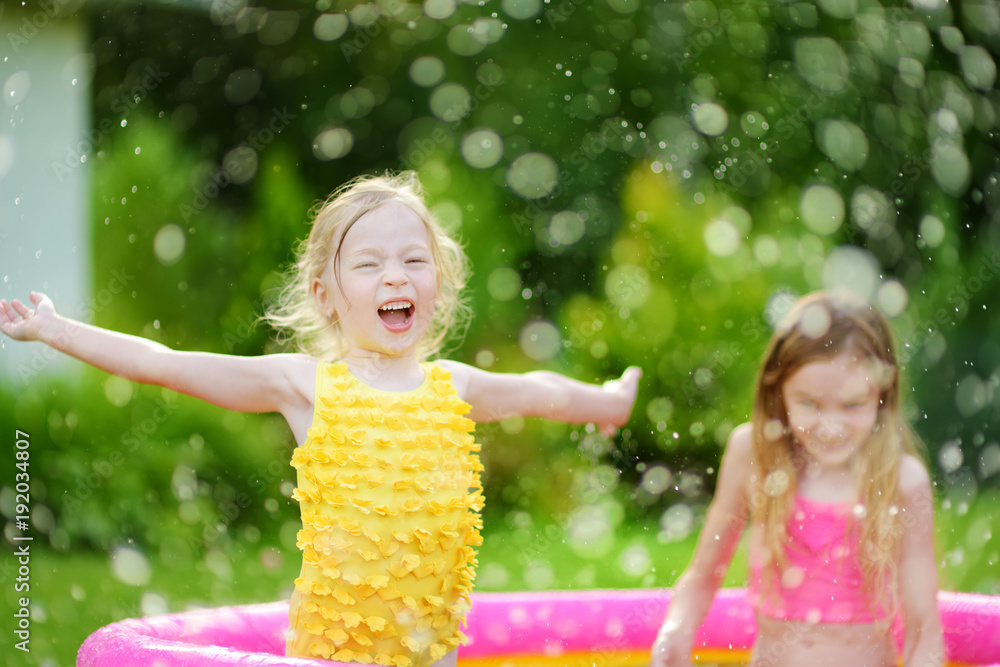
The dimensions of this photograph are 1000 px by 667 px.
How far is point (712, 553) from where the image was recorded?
127 cm

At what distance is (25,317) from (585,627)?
905 millimetres

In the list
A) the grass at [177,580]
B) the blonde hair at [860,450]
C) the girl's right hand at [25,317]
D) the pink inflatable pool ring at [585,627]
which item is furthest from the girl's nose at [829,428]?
the girl's right hand at [25,317]

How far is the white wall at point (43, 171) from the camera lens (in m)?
1.24

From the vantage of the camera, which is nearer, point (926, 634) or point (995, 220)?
point (926, 634)

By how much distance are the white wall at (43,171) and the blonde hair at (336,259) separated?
263 mm

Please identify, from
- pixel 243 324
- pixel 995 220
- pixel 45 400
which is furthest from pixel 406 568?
pixel 995 220

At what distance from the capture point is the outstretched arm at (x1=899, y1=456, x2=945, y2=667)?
43.1 inches

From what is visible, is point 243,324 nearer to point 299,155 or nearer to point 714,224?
point 299,155

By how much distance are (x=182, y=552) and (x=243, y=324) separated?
305 mm

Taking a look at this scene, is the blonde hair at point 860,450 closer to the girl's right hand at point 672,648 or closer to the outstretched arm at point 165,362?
the girl's right hand at point 672,648

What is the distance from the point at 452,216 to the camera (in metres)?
1.43

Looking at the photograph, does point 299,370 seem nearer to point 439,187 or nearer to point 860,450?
point 439,187

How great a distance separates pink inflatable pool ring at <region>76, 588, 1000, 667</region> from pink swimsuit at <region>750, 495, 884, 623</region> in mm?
195

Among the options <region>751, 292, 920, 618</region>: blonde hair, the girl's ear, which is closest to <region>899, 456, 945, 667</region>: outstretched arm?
<region>751, 292, 920, 618</region>: blonde hair
